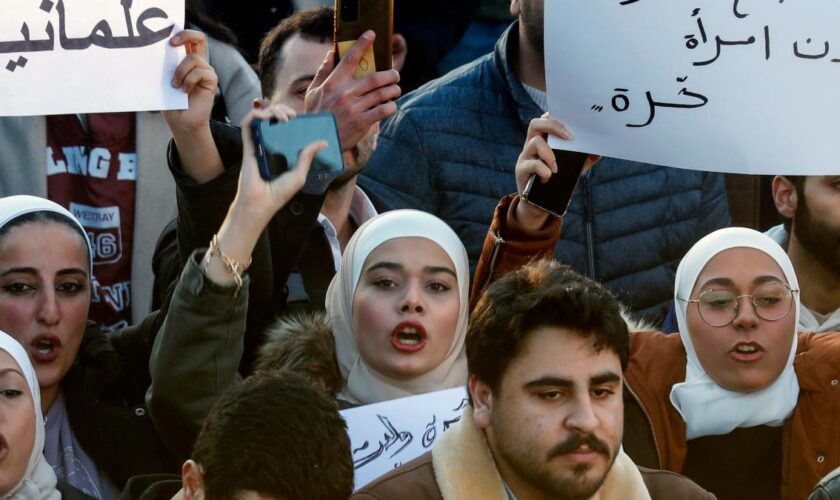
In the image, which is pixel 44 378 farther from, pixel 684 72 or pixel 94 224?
pixel 684 72

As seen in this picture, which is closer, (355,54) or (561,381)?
(561,381)

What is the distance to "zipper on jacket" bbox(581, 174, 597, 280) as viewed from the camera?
5664 mm

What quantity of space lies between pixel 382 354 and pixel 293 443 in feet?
3.47

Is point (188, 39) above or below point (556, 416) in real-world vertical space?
above

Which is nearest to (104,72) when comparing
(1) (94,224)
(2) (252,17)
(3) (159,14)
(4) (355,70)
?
(3) (159,14)

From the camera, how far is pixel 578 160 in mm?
4684

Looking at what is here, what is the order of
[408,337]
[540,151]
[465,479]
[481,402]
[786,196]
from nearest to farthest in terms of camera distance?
[465,479]
[481,402]
[540,151]
[408,337]
[786,196]

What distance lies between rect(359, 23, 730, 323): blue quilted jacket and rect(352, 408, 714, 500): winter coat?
4.74 feet

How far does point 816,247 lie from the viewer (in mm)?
5492

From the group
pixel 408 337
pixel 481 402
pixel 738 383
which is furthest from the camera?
pixel 738 383

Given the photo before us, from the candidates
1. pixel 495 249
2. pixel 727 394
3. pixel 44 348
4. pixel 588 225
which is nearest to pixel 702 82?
pixel 495 249

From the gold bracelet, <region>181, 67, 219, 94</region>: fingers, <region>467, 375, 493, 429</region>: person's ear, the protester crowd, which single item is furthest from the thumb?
<region>467, 375, 493, 429</region>: person's ear

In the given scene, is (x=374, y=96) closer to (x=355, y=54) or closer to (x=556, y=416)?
(x=355, y=54)

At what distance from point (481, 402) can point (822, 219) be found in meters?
1.73
